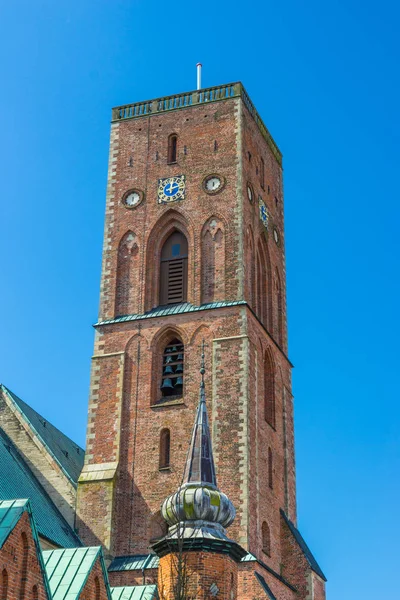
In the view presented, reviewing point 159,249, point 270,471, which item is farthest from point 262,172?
point 270,471

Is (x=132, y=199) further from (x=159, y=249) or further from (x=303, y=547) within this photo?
(x=303, y=547)

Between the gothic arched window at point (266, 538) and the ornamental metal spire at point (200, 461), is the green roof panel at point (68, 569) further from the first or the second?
the gothic arched window at point (266, 538)

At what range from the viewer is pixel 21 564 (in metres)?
21.0

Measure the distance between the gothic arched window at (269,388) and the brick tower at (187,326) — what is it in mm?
57

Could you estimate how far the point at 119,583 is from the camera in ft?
112

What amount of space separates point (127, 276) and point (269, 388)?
6.51 m

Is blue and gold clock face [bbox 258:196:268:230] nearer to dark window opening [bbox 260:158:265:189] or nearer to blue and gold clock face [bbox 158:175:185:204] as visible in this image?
dark window opening [bbox 260:158:265:189]

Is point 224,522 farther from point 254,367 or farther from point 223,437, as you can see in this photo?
point 254,367

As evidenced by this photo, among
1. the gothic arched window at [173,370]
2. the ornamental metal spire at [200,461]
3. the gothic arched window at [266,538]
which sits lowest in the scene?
the ornamental metal spire at [200,461]

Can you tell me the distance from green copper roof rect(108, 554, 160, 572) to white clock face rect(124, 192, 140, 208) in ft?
43.8

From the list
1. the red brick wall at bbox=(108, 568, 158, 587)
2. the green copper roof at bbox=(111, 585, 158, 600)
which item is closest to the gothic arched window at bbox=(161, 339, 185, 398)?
the red brick wall at bbox=(108, 568, 158, 587)

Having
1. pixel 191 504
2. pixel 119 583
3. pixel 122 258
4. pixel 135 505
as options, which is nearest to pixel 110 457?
pixel 135 505

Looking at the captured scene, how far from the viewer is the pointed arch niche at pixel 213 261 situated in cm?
3888

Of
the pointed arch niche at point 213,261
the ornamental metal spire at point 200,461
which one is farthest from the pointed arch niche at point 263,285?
the ornamental metal spire at point 200,461
